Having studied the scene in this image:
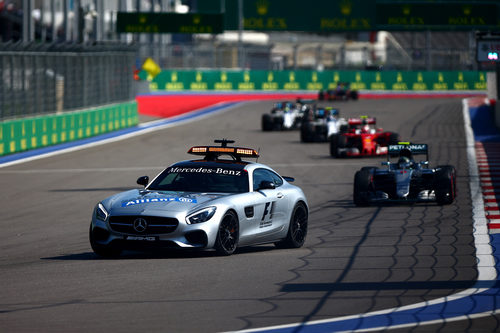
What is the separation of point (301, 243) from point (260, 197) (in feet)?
3.91

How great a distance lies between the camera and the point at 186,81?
7250 centimetres

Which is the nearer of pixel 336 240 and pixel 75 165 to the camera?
pixel 336 240

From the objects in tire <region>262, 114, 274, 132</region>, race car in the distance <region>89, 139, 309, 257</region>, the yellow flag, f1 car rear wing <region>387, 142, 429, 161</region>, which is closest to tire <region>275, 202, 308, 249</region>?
race car in the distance <region>89, 139, 309, 257</region>

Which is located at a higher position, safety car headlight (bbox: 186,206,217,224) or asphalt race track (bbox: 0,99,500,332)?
safety car headlight (bbox: 186,206,217,224)

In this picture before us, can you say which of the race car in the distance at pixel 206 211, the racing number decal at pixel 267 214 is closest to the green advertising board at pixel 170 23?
the race car in the distance at pixel 206 211

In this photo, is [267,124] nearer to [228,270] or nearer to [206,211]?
[206,211]

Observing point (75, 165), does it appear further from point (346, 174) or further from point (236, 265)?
point (236, 265)

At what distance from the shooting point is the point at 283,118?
1694 inches

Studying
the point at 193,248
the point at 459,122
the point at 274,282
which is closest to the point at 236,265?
the point at 193,248

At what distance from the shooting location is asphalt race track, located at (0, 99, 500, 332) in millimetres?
9094

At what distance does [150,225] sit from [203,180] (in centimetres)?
139

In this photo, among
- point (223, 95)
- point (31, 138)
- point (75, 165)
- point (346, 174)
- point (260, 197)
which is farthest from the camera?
point (223, 95)

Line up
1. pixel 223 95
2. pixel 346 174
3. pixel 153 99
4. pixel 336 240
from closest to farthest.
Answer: pixel 336 240, pixel 346 174, pixel 153 99, pixel 223 95

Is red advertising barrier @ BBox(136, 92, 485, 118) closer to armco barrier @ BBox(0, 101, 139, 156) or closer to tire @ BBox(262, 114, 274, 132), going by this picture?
armco barrier @ BBox(0, 101, 139, 156)
